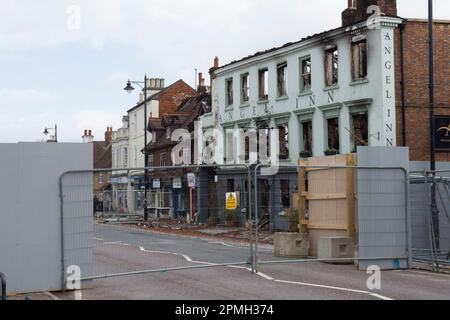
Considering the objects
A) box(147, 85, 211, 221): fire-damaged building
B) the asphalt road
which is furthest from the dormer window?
the asphalt road

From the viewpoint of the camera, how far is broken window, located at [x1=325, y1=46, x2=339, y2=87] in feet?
99.5

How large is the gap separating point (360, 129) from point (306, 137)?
14.4ft

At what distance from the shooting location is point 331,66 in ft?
101

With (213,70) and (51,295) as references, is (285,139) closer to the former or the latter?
(213,70)

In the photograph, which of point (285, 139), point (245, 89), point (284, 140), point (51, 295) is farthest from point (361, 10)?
point (51, 295)

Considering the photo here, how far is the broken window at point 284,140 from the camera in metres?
34.0

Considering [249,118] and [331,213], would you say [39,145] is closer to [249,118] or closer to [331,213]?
[331,213]

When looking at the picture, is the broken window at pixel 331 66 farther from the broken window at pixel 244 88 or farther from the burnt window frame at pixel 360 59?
the broken window at pixel 244 88

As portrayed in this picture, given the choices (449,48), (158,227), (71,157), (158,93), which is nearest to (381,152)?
(158,227)

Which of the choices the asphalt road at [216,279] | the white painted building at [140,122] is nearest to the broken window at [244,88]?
the asphalt road at [216,279]

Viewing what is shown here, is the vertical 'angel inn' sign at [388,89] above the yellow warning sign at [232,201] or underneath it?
above

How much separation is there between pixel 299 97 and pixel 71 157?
2225 centimetres

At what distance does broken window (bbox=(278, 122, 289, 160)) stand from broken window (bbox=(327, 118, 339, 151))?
345 cm

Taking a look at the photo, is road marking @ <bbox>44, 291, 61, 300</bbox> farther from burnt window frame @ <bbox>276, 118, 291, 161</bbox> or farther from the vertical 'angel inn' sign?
burnt window frame @ <bbox>276, 118, 291, 161</bbox>
